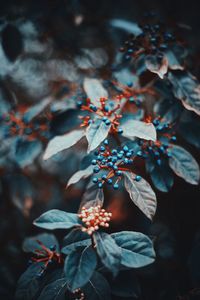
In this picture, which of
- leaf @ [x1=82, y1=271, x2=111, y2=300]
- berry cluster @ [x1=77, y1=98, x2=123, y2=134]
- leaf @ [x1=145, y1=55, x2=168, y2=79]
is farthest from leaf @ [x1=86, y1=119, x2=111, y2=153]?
leaf @ [x1=82, y1=271, x2=111, y2=300]

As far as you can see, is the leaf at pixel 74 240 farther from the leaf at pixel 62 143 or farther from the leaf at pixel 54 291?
the leaf at pixel 62 143

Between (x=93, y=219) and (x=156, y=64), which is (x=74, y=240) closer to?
(x=93, y=219)

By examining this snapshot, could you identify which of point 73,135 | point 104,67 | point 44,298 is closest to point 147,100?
point 104,67

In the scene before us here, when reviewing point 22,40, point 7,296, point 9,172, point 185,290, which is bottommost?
point 185,290

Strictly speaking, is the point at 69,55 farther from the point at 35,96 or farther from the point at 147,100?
the point at 147,100

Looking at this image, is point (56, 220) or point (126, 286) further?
point (126, 286)

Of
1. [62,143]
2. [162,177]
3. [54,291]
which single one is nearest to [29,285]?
[54,291]

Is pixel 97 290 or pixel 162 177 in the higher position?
pixel 162 177
